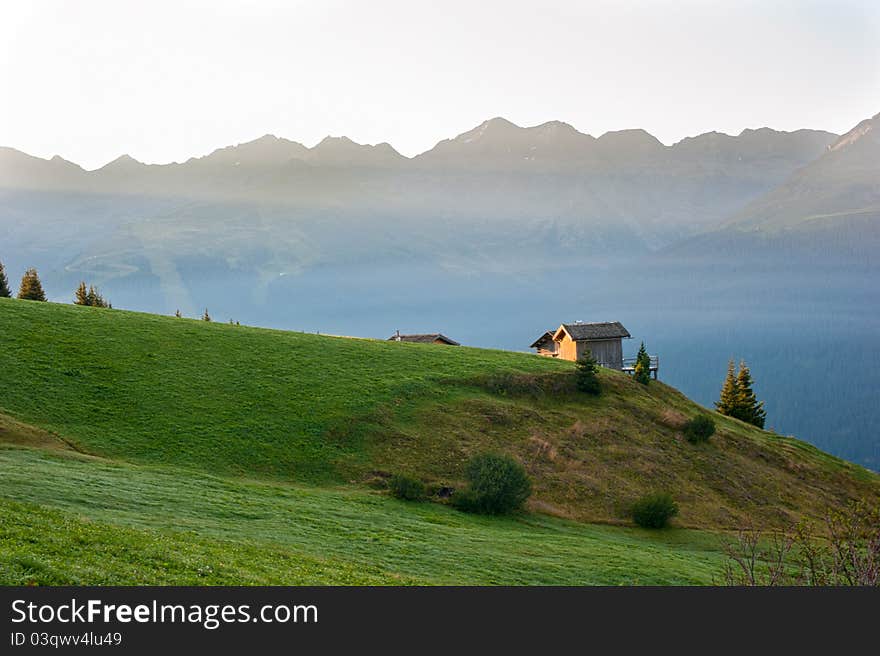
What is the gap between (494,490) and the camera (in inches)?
1507

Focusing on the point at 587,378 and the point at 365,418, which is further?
the point at 587,378

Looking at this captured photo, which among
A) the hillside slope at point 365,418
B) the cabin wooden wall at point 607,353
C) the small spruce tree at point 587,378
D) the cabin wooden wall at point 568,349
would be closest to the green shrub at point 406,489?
the hillside slope at point 365,418

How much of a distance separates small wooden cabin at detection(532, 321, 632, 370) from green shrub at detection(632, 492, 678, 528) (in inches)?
1616

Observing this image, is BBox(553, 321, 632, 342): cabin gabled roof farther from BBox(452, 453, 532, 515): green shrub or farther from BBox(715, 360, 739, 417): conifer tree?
BBox(452, 453, 532, 515): green shrub

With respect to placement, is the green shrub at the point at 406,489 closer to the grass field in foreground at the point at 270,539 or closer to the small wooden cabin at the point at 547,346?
the grass field in foreground at the point at 270,539

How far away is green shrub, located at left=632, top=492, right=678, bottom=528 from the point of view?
136ft

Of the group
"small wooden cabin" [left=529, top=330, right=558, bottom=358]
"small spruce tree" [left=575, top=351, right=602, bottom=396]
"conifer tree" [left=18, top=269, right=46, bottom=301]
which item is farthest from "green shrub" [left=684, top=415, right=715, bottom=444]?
"conifer tree" [left=18, top=269, right=46, bottom=301]

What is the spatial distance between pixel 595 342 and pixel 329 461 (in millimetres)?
49272

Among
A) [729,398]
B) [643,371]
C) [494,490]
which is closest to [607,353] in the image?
[729,398]

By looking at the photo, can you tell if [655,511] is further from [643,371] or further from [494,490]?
[643,371]
